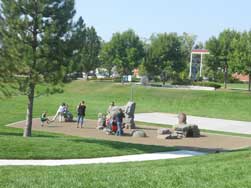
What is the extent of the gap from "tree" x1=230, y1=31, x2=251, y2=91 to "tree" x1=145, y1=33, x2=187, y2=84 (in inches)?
483

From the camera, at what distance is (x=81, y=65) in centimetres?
1964

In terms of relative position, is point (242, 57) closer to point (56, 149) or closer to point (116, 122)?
point (116, 122)

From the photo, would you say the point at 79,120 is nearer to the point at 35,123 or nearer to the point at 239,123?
the point at 35,123

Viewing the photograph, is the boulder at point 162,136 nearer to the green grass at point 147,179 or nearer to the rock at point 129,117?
the rock at point 129,117

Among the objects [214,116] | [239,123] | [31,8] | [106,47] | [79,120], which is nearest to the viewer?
[31,8]

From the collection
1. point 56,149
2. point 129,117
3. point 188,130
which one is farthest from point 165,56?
point 56,149

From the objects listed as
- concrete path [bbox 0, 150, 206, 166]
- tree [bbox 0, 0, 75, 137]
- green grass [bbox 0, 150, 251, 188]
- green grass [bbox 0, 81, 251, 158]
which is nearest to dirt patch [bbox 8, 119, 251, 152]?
green grass [bbox 0, 81, 251, 158]

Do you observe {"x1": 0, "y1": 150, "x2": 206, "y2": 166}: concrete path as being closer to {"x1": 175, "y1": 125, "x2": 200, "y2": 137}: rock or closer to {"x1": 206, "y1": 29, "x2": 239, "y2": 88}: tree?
{"x1": 175, "y1": 125, "x2": 200, "y2": 137}: rock

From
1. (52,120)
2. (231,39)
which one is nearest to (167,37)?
(231,39)

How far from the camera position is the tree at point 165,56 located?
70.2 meters

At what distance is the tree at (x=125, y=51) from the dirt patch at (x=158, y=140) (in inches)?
1844

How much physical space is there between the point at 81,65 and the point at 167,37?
174 ft

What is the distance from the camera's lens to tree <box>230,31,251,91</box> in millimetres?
55094

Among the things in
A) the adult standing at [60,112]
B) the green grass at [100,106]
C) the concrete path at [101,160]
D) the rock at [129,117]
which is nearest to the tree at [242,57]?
the green grass at [100,106]
